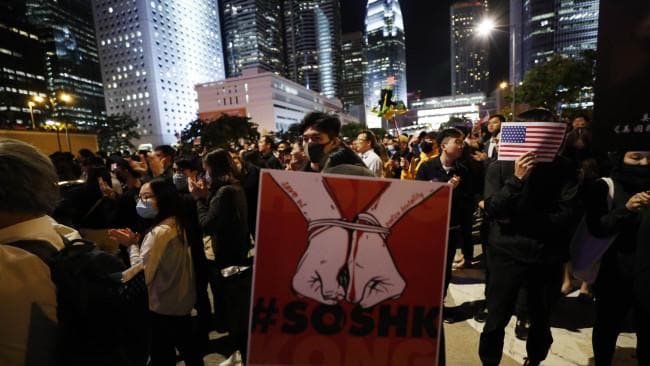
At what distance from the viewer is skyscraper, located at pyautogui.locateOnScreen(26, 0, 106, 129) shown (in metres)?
96.2

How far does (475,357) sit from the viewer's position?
322 centimetres

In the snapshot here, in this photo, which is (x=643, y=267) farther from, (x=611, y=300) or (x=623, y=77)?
(x=623, y=77)

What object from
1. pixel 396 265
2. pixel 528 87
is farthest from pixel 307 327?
pixel 528 87

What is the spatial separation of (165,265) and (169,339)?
0.69 metres

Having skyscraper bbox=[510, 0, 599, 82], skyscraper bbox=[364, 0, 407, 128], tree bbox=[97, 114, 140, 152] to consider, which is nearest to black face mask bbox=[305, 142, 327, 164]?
tree bbox=[97, 114, 140, 152]

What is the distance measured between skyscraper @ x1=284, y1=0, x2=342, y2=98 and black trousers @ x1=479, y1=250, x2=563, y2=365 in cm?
17989

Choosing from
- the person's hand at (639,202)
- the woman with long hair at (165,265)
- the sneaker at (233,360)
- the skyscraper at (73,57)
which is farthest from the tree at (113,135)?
the person's hand at (639,202)

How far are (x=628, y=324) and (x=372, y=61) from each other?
19516cm

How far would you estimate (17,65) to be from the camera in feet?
246

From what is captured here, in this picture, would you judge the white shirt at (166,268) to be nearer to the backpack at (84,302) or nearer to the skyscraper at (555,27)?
the backpack at (84,302)

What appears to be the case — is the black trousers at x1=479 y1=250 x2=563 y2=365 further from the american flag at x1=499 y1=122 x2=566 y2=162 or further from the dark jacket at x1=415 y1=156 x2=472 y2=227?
the dark jacket at x1=415 y1=156 x2=472 y2=227

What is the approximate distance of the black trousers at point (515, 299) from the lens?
256 cm

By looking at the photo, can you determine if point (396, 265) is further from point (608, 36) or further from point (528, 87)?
point (528, 87)

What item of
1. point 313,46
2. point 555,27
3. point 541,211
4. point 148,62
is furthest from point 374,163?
point 313,46
